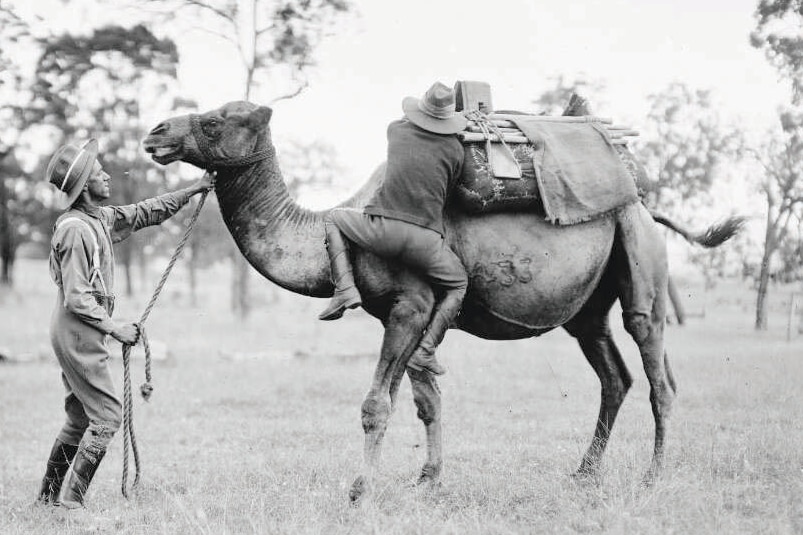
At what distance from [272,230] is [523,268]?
181 cm

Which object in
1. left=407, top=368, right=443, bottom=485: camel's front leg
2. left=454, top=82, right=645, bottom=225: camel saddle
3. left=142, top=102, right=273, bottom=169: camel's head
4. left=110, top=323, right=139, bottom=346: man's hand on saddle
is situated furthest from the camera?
left=407, top=368, right=443, bottom=485: camel's front leg

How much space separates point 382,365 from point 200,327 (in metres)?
19.7

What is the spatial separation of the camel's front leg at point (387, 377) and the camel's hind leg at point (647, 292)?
184cm

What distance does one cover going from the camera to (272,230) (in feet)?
18.3

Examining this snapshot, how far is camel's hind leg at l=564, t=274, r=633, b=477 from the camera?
667 centimetres

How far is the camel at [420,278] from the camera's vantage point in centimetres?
541

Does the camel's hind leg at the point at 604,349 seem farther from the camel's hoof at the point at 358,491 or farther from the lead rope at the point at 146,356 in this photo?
the lead rope at the point at 146,356

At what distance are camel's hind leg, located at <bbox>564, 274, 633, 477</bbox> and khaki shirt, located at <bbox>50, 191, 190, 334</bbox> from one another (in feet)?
11.2

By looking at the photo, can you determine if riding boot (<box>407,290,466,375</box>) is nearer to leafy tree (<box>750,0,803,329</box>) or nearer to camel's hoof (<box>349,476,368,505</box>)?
camel's hoof (<box>349,476,368,505</box>)

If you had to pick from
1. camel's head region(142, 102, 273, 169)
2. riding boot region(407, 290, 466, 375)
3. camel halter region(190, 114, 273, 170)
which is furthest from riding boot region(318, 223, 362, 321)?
camel's head region(142, 102, 273, 169)

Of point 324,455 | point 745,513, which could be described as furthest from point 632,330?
point 324,455

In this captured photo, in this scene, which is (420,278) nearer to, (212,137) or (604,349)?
(212,137)

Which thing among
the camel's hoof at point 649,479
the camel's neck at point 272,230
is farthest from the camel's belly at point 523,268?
the camel's hoof at point 649,479

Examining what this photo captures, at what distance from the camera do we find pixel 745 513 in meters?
5.27
